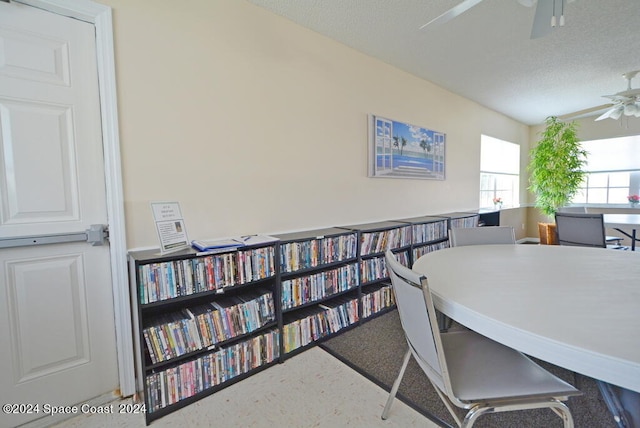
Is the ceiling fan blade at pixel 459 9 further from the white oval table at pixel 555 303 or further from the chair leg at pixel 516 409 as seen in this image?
the chair leg at pixel 516 409

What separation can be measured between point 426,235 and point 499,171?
3.21 metres

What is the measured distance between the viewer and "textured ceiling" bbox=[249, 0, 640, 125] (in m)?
2.12

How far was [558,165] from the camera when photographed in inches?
184

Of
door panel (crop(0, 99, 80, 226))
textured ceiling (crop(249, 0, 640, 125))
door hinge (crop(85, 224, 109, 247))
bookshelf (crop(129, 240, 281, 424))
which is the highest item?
textured ceiling (crop(249, 0, 640, 125))

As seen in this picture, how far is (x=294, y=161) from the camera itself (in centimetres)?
235

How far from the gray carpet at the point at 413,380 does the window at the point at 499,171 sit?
354 cm

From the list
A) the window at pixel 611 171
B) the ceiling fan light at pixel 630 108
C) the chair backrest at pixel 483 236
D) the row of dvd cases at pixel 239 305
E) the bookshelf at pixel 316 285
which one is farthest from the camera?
the window at pixel 611 171

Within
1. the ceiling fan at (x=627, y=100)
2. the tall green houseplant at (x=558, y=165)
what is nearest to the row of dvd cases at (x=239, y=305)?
the ceiling fan at (x=627, y=100)

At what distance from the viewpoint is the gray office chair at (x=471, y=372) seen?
3.10 feet

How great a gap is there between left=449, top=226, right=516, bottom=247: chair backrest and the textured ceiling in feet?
5.00

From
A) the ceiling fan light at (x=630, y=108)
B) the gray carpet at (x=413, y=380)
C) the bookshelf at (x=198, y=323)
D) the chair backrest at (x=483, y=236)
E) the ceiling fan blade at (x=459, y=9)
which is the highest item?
the ceiling fan blade at (x=459, y=9)

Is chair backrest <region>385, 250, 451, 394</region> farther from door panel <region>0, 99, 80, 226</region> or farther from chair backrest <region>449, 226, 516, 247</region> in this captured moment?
door panel <region>0, 99, 80, 226</region>

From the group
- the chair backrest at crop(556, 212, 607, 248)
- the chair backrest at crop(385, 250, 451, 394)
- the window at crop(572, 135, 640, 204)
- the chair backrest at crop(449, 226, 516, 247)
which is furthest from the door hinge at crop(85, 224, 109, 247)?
the window at crop(572, 135, 640, 204)

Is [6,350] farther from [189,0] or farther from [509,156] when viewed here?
[509,156]
